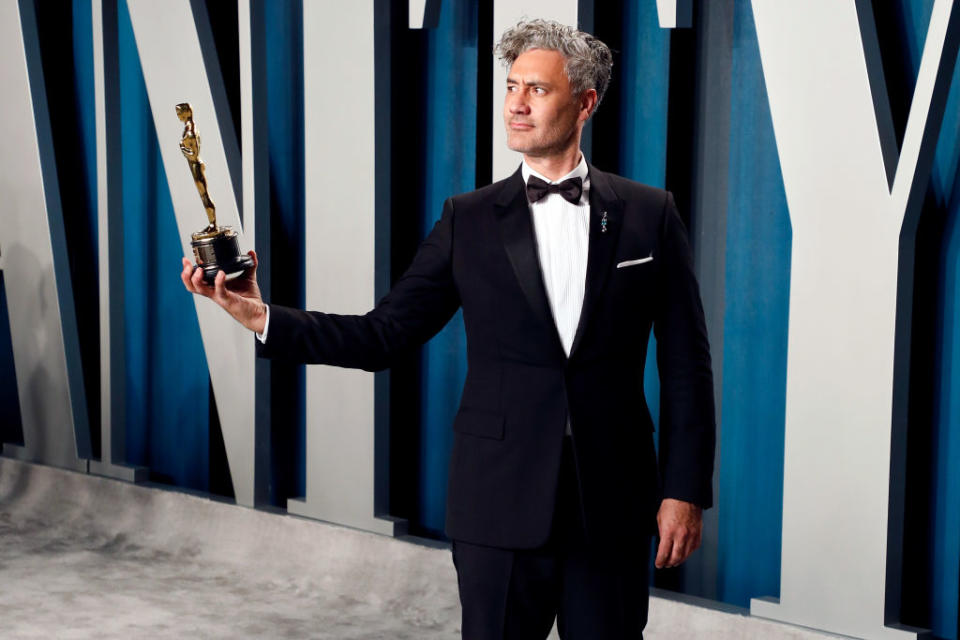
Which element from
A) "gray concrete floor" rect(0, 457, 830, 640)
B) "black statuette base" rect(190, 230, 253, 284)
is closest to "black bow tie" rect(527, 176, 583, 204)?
"black statuette base" rect(190, 230, 253, 284)

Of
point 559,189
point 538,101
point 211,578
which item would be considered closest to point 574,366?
point 559,189

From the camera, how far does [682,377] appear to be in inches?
88.4

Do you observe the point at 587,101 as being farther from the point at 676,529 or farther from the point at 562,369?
the point at 676,529

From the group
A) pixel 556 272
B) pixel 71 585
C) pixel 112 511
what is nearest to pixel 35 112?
pixel 112 511

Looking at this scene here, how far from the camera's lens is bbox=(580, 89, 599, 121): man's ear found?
2264mm

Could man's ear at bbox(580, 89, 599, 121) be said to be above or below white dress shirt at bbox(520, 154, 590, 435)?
above

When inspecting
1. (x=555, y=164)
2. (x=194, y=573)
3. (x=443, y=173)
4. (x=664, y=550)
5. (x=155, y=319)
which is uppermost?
(x=555, y=164)

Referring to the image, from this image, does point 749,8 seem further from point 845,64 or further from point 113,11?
point 113,11

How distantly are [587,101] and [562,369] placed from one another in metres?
0.46

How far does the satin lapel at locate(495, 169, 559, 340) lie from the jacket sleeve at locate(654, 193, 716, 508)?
0.70ft

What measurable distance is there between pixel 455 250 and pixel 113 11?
3.29 meters

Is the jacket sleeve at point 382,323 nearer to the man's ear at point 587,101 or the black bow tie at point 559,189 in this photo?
the black bow tie at point 559,189

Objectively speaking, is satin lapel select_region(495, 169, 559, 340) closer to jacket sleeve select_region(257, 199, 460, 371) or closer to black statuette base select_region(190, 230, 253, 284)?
jacket sleeve select_region(257, 199, 460, 371)

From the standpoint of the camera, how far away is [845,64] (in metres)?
3.34
